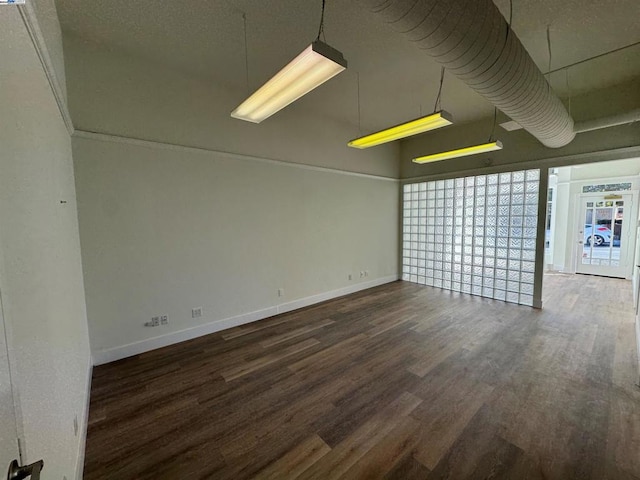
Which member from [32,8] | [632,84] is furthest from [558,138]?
[32,8]

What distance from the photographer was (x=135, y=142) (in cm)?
283

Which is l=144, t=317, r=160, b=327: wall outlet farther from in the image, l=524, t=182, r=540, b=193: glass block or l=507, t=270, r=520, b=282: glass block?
l=524, t=182, r=540, b=193: glass block

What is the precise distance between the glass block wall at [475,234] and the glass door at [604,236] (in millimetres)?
3974

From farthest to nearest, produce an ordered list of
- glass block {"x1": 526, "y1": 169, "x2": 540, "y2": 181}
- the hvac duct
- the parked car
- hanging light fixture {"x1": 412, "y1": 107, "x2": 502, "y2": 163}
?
1. the parked car
2. glass block {"x1": 526, "y1": 169, "x2": 540, "y2": 181}
3. hanging light fixture {"x1": 412, "y1": 107, "x2": 502, "y2": 163}
4. the hvac duct

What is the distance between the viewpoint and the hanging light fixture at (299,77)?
5.20ft

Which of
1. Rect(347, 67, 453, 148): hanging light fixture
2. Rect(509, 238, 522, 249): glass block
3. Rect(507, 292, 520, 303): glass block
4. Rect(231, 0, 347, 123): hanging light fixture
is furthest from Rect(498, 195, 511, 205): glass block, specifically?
Rect(231, 0, 347, 123): hanging light fixture

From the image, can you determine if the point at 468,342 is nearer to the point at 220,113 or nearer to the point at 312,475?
the point at 312,475

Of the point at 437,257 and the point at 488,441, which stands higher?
the point at 437,257

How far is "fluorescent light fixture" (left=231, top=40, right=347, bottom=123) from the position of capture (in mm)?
1589

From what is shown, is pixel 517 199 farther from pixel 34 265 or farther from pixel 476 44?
pixel 34 265

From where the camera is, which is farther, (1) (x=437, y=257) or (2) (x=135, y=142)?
(1) (x=437, y=257)

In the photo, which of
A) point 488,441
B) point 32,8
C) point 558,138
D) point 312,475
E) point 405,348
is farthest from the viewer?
point 558,138

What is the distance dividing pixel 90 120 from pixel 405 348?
402 centimetres

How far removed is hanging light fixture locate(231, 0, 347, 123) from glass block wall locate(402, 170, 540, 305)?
164 inches
